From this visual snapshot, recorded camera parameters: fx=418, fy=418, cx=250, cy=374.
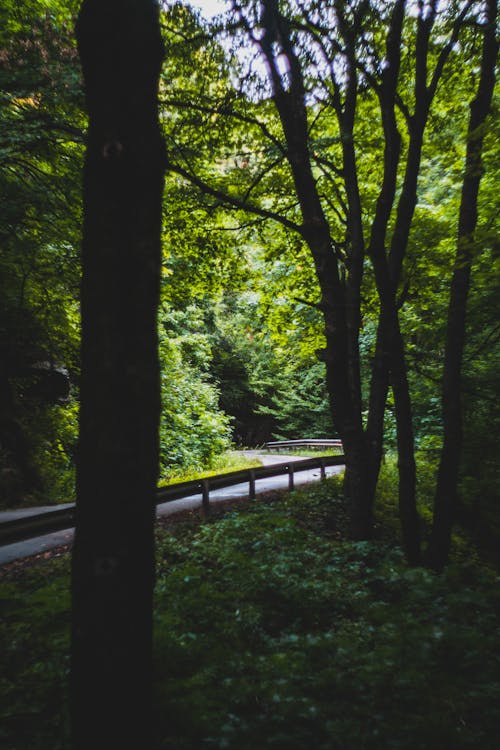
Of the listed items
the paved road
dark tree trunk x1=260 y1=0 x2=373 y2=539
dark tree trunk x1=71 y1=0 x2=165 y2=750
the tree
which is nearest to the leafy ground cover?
dark tree trunk x1=71 y1=0 x2=165 y2=750

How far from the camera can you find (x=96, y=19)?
2.47 metres

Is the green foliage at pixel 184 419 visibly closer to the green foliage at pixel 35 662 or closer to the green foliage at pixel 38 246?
the green foliage at pixel 38 246

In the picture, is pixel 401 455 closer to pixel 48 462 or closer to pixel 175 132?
pixel 175 132

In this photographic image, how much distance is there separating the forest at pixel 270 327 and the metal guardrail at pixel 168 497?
0.63 metres

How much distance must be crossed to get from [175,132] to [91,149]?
659 cm

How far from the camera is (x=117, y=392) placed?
92.5 inches

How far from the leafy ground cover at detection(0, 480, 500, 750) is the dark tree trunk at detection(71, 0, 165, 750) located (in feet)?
3.00

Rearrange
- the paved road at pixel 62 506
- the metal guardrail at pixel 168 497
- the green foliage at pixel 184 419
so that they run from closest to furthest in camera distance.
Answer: the metal guardrail at pixel 168 497 → the paved road at pixel 62 506 → the green foliage at pixel 184 419

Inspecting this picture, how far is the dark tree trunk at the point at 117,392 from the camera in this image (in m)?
2.34

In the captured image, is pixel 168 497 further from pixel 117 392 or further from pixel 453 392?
pixel 117 392

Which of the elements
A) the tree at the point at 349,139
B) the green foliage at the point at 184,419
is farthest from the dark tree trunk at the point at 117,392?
the green foliage at the point at 184,419

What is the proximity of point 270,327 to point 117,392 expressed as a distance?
476 inches

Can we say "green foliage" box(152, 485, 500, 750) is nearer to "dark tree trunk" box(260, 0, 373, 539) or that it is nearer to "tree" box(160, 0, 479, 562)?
"dark tree trunk" box(260, 0, 373, 539)

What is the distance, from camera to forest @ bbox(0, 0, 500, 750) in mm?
2422
